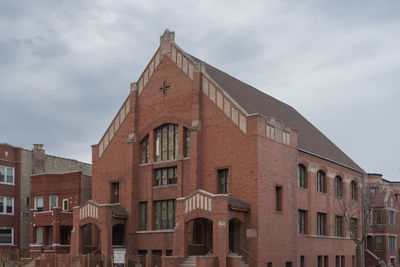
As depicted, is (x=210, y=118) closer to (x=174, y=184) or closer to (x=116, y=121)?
(x=174, y=184)

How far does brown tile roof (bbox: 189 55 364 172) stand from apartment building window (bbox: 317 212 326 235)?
4.91m

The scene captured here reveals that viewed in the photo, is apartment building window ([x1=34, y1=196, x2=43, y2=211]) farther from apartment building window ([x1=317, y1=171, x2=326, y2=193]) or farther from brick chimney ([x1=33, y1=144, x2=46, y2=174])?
apartment building window ([x1=317, y1=171, x2=326, y2=193])

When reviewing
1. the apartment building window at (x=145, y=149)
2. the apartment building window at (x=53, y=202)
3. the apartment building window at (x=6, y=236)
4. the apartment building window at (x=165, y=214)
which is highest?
the apartment building window at (x=145, y=149)

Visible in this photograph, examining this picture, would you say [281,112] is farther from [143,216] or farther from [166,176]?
[143,216]

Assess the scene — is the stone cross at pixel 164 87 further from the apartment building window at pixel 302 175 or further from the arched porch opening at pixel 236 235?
the apartment building window at pixel 302 175


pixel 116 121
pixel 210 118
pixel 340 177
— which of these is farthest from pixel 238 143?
pixel 340 177

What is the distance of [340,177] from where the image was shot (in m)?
51.0

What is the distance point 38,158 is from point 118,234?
1867cm

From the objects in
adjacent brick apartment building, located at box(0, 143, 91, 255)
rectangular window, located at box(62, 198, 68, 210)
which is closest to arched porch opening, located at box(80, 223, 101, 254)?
rectangular window, located at box(62, 198, 68, 210)

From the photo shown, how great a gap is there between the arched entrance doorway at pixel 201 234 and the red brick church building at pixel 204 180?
0.07 meters

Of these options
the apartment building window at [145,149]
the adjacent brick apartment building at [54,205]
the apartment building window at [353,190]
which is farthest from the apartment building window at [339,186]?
the adjacent brick apartment building at [54,205]

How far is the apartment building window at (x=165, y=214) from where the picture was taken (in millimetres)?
41750

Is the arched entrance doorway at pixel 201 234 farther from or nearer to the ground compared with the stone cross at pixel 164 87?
nearer to the ground

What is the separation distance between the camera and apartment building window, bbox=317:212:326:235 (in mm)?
46819
